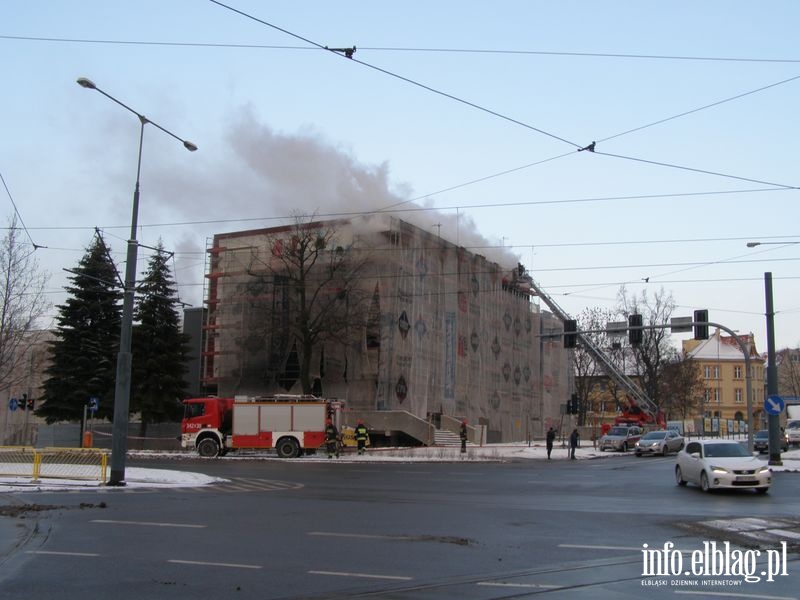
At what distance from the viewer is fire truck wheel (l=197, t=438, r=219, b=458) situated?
41.3 metres

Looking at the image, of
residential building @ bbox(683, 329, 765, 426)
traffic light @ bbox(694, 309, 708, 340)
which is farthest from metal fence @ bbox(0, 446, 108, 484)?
→ residential building @ bbox(683, 329, 765, 426)

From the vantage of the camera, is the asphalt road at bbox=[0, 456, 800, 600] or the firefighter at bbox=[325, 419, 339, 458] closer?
the asphalt road at bbox=[0, 456, 800, 600]

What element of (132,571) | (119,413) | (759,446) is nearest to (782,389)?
(759,446)

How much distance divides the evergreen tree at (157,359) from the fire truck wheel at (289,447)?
16.2 m

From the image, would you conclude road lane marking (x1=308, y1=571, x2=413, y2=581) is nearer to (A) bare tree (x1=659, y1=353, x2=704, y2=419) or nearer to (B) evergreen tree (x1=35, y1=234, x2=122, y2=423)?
(B) evergreen tree (x1=35, y1=234, x2=122, y2=423)

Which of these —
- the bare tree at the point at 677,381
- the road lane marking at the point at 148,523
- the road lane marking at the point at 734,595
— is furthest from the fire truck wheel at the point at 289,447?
the bare tree at the point at 677,381

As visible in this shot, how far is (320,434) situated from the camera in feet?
133

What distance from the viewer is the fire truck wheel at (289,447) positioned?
1610 inches

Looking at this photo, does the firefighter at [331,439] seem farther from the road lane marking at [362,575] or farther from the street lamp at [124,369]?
the road lane marking at [362,575]

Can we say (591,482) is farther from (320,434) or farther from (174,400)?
(174,400)

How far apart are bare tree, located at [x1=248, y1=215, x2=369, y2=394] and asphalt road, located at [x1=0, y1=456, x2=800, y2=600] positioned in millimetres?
29597

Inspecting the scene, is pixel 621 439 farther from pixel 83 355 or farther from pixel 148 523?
pixel 148 523

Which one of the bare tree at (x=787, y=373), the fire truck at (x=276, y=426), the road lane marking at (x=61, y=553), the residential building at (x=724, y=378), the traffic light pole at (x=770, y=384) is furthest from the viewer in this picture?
the residential building at (x=724, y=378)

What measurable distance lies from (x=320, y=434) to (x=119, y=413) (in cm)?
1930
